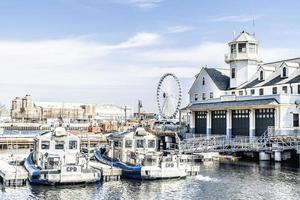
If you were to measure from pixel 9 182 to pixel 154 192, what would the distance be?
40.2 ft

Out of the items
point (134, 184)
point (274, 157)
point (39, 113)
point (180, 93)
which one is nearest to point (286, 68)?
point (274, 157)

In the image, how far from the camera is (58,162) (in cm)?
3841

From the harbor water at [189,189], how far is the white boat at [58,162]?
0.70 m

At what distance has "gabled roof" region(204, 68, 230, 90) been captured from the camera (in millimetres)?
74375

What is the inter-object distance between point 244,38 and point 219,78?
348 inches

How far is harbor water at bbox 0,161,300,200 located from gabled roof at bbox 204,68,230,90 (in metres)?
31.4

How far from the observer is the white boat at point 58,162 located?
3634 centimetres

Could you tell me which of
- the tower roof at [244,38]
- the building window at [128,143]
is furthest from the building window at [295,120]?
the building window at [128,143]

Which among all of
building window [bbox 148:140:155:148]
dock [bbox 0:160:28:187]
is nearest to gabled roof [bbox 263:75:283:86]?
building window [bbox 148:140:155:148]

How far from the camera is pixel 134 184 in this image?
3828 centimetres

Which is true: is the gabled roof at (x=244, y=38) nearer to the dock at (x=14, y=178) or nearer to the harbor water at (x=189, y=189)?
the harbor water at (x=189, y=189)

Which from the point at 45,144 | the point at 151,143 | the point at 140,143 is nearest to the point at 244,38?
the point at 151,143

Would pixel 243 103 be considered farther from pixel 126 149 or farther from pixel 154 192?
pixel 154 192

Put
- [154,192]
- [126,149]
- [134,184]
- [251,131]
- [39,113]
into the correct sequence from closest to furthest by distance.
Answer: [154,192]
[134,184]
[126,149]
[251,131]
[39,113]
